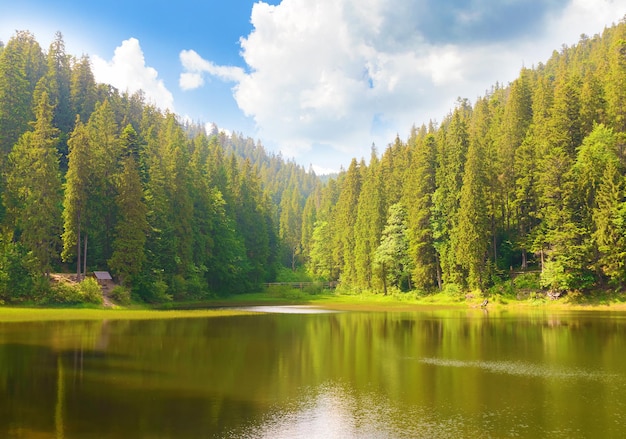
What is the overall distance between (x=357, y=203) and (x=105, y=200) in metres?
56.8

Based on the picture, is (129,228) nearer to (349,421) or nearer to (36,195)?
(36,195)

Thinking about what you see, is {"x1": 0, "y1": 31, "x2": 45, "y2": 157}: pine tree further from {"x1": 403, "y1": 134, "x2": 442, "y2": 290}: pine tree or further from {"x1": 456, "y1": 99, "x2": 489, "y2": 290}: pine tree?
{"x1": 456, "y1": 99, "x2": 489, "y2": 290}: pine tree

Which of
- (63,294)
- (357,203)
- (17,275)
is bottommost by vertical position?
(63,294)

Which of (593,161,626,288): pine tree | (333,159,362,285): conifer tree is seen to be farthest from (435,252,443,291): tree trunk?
(333,159,362,285): conifer tree

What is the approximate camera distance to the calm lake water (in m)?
13.7

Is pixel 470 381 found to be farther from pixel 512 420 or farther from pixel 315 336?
pixel 315 336

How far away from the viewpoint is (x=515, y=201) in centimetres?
7438

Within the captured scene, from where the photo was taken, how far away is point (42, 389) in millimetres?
17531

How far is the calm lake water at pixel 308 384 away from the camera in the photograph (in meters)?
13.7

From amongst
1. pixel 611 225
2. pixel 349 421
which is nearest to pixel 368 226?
pixel 611 225

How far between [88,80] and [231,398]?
3998 inches

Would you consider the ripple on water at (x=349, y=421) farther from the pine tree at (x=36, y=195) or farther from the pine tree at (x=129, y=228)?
the pine tree at (x=129, y=228)

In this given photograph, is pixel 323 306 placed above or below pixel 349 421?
below

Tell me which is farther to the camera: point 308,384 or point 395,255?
point 395,255
